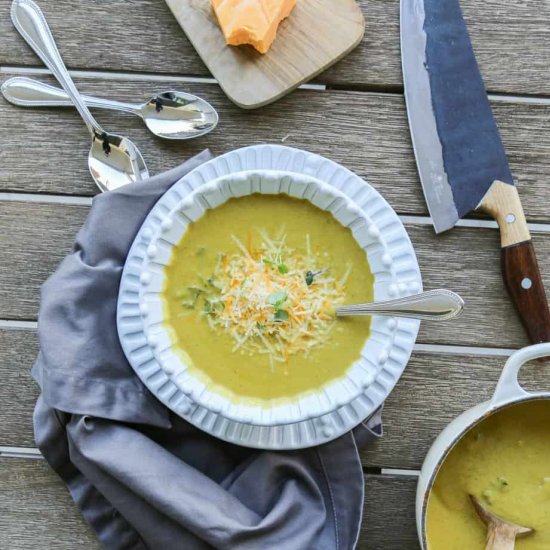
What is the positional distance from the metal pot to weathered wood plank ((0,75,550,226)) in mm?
402

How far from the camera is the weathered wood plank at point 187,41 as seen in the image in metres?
1.48

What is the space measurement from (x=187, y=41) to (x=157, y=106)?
16cm

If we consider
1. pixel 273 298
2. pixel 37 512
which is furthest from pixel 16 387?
pixel 273 298

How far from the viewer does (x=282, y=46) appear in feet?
4.76

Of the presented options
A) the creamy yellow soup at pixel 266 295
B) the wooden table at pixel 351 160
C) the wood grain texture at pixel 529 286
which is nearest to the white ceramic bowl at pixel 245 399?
the creamy yellow soup at pixel 266 295

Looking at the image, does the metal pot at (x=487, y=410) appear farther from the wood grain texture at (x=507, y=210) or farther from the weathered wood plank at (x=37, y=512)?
the weathered wood plank at (x=37, y=512)

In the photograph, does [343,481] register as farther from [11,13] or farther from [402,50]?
[11,13]

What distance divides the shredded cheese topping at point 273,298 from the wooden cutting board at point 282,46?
35 centimetres

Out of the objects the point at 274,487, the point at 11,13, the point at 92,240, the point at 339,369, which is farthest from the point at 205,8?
the point at 274,487

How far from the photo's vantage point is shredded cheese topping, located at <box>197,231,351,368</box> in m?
1.29

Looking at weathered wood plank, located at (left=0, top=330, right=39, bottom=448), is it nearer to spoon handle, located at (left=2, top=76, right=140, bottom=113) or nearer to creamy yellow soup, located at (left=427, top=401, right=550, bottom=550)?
spoon handle, located at (left=2, top=76, right=140, bottom=113)

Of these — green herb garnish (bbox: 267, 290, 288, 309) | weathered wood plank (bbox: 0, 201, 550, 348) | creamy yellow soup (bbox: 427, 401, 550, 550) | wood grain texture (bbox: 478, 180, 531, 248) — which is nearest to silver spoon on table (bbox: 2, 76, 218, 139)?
weathered wood plank (bbox: 0, 201, 550, 348)

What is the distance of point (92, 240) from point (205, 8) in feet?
1.80

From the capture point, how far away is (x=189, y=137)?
4.78 feet
